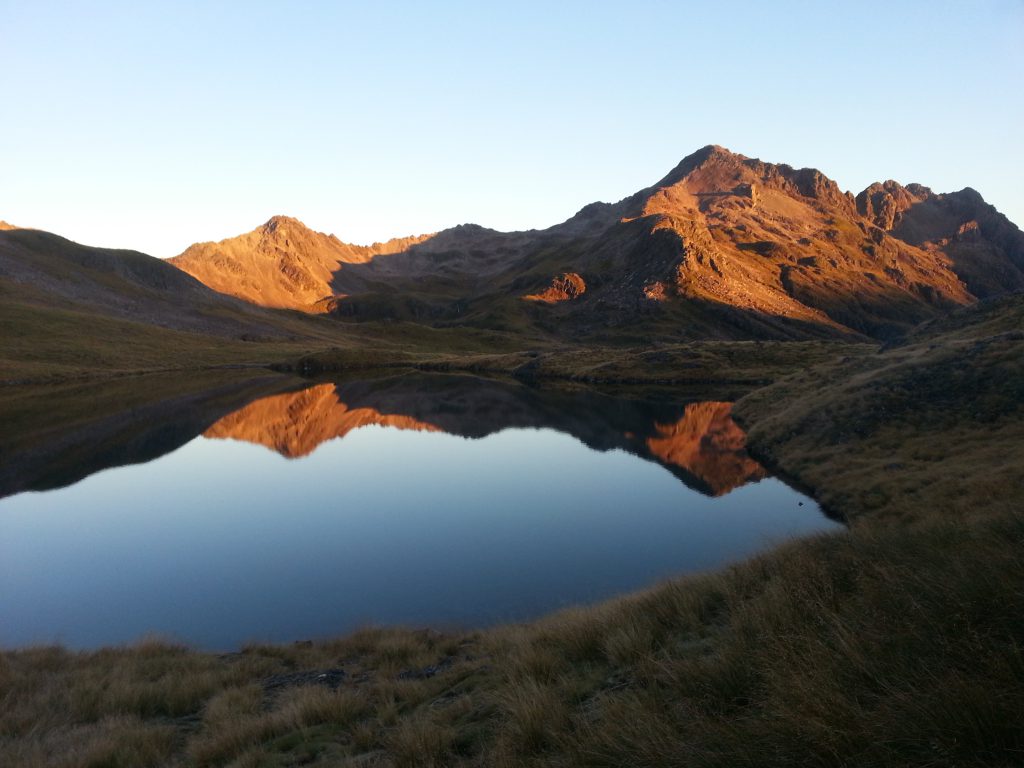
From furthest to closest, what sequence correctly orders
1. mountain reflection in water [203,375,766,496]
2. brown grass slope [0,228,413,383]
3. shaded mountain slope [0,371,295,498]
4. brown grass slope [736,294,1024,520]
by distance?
brown grass slope [0,228,413,383] < mountain reflection in water [203,375,766,496] < shaded mountain slope [0,371,295,498] < brown grass slope [736,294,1024,520]

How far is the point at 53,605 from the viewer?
20609 mm

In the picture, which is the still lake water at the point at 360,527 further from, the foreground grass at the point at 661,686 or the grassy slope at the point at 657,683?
the foreground grass at the point at 661,686

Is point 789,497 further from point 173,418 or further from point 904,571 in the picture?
point 173,418

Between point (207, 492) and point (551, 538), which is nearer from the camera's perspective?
point (551, 538)

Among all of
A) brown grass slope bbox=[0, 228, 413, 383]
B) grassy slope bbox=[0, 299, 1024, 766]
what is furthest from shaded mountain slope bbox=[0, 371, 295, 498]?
grassy slope bbox=[0, 299, 1024, 766]

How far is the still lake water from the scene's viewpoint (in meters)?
19.8

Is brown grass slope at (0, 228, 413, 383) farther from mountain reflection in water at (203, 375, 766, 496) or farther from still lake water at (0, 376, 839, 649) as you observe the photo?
still lake water at (0, 376, 839, 649)

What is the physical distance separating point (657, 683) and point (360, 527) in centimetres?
2287

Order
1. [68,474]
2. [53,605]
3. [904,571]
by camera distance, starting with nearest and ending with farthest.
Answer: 1. [904,571]
2. [53,605]
3. [68,474]

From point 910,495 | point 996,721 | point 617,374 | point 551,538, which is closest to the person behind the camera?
point 996,721

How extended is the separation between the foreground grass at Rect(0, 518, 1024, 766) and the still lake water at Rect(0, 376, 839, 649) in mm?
4685

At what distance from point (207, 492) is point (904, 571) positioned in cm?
3749

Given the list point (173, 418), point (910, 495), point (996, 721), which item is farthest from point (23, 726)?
point (173, 418)

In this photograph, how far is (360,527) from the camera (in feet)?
94.3
